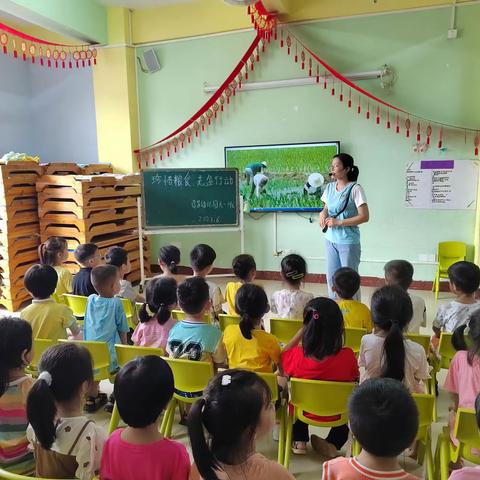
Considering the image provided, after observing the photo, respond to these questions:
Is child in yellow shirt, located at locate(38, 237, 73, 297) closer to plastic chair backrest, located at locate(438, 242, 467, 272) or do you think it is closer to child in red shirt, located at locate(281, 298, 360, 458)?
child in red shirt, located at locate(281, 298, 360, 458)

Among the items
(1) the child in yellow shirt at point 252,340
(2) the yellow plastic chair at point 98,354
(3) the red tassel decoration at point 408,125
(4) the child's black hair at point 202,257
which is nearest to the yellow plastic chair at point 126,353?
(2) the yellow plastic chair at point 98,354

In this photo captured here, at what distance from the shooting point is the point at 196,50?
553cm

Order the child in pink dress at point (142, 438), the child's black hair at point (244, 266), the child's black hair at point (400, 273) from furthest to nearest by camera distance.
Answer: the child's black hair at point (244, 266) < the child's black hair at point (400, 273) < the child in pink dress at point (142, 438)

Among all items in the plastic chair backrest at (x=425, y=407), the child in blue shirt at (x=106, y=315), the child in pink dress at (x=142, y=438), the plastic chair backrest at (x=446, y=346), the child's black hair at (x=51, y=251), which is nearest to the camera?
the child in pink dress at (x=142, y=438)

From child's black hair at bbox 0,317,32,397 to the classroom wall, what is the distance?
4.78 metres

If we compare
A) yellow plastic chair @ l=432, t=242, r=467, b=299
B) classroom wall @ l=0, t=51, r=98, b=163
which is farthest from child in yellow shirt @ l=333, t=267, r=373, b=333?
classroom wall @ l=0, t=51, r=98, b=163

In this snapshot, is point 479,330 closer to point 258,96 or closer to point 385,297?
point 385,297

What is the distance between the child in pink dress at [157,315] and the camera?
A: 2.27 metres

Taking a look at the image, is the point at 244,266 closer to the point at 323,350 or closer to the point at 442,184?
the point at 323,350

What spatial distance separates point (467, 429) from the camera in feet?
4.78

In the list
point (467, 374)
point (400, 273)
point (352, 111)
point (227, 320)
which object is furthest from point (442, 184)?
point (467, 374)

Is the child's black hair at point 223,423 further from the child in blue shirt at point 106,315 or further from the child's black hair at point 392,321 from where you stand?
the child in blue shirt at point 106,315

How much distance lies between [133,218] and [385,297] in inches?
162

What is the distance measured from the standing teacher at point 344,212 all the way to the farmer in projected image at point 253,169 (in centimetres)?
207
